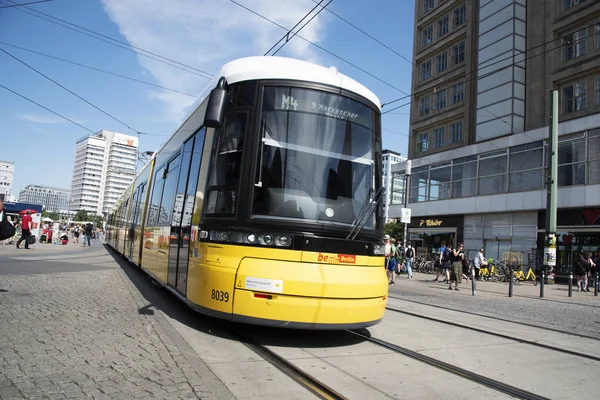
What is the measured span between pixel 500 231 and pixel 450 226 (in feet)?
14.1

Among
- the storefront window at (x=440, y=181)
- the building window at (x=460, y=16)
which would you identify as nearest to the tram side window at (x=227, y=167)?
the storefront window at (x=440, y=181)

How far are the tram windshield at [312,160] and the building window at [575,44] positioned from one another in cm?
2602

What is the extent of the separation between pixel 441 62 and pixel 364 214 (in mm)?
34973

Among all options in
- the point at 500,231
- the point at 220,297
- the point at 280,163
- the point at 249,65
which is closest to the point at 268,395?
the point at 220,297

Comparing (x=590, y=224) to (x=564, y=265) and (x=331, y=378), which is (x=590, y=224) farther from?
(x=331, y=378)

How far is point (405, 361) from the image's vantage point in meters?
4.86

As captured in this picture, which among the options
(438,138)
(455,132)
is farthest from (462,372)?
(438,138)

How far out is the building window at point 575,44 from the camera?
2630cm

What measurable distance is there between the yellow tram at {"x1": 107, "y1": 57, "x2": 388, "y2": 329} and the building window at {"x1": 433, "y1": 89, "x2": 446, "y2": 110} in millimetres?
32112

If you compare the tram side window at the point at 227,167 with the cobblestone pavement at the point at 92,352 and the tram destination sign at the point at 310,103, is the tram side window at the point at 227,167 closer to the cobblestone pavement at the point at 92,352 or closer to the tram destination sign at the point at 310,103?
the tram destination sign at the point at 310,103

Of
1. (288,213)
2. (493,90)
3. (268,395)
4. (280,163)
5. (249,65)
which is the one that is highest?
(493,90)

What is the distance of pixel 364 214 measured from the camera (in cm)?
563

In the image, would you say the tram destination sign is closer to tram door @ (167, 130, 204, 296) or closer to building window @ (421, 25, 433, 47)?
tram door @ (167, 130, 204, 296)

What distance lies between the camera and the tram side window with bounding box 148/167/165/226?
30.1 feet
